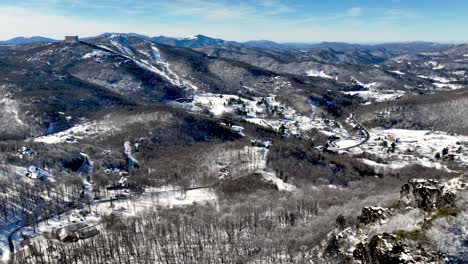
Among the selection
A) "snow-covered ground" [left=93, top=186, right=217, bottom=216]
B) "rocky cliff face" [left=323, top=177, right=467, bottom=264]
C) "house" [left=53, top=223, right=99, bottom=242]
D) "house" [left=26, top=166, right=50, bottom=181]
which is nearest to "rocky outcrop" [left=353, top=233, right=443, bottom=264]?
"rocky cliff face" [left=323, top=177, right=467, bottom=264]

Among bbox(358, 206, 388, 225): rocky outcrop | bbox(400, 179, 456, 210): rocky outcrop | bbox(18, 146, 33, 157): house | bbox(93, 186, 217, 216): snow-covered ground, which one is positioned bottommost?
bbox(93, 186, 217, 216): snow-covered ground

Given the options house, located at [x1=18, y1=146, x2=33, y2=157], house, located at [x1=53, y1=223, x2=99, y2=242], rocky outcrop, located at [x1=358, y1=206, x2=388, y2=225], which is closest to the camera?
rocky outcrop, located at [x1=358, y1=206, x2=388, y2=225]

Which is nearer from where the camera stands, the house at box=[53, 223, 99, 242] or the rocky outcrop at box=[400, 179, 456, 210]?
the rocky outcrop at box=[400, 179, 456, 210]

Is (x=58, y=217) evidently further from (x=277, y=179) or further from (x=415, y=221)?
(x=415, y=221)

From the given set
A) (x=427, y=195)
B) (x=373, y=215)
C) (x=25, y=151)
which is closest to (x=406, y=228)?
(x=427, y=195)

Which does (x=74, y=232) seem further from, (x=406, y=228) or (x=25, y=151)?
(x=406, y=228)

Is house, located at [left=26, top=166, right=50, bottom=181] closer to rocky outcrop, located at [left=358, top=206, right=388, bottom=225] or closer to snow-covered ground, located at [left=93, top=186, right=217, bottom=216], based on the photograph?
snow-covered ground, located at [left=93, top=186, right=217, bottom=216]

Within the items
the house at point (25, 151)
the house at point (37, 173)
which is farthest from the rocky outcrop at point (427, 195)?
the house at point (25, 151)
